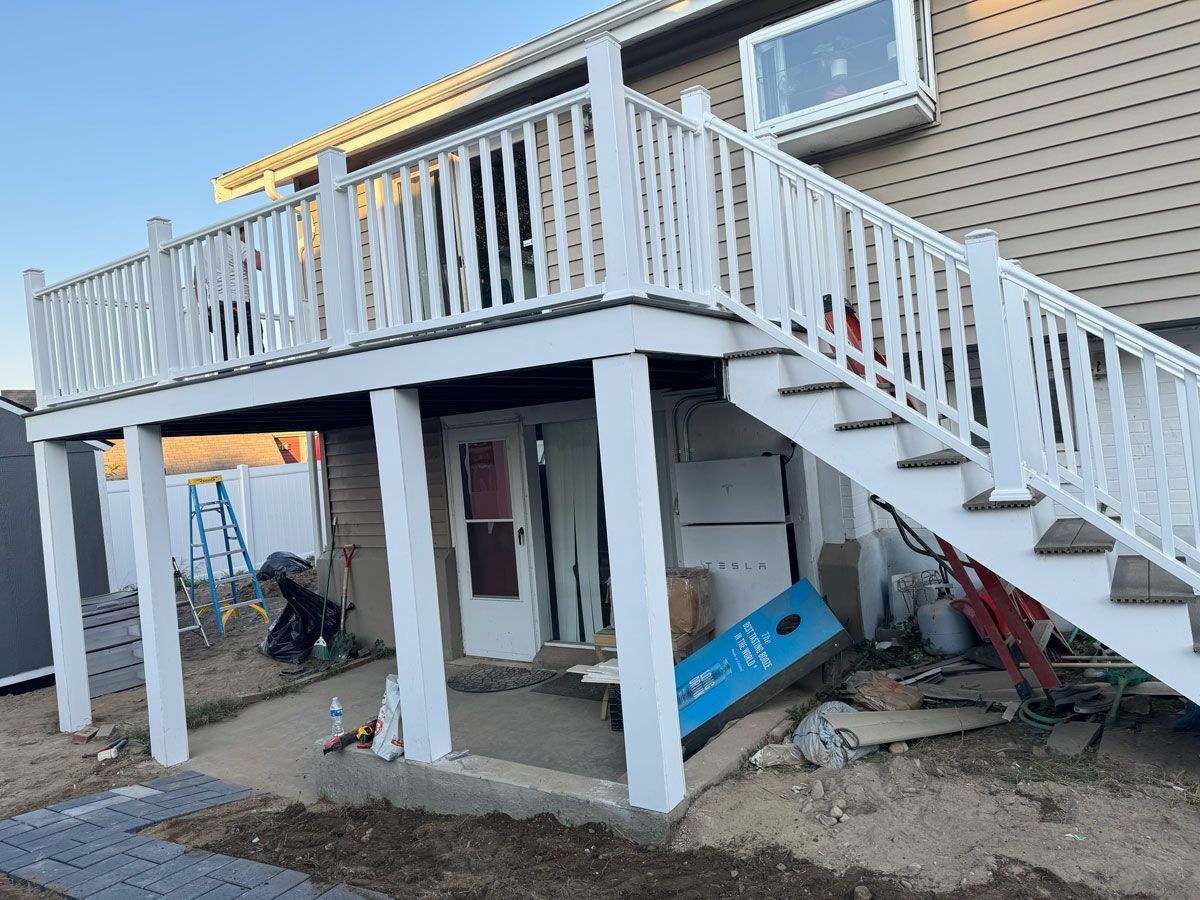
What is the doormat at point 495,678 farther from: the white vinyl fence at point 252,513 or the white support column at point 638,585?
the white vinyl fence at point 252,513

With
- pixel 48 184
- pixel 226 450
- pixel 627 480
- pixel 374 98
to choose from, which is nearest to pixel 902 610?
pixel 627 480

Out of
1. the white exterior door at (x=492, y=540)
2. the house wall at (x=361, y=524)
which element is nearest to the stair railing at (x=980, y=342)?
the white exterior door at (x=492, y=540)

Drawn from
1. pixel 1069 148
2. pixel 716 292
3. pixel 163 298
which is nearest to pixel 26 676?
pixel 163 298

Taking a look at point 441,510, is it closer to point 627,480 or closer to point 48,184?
point 627,480

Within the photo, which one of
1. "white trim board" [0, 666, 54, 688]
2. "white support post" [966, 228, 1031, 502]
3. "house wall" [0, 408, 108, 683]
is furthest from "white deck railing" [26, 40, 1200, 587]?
"white trim board" [0, 666, 54, 688]

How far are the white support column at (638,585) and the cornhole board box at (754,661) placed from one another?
882 millimetres

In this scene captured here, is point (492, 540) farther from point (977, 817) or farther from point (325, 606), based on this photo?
point (977, 817)

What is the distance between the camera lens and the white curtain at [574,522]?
21.1ft

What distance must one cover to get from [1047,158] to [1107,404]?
1.53 meters

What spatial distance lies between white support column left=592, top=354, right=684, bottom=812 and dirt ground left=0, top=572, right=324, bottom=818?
3.57m

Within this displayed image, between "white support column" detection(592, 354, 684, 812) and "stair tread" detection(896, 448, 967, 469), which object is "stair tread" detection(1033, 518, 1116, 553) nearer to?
"stair tread" detection(896, 448, 967, 469)

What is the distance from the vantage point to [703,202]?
4152 millimetres

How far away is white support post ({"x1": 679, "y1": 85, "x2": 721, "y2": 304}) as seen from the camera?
4066mm

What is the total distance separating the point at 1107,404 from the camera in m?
4.92
